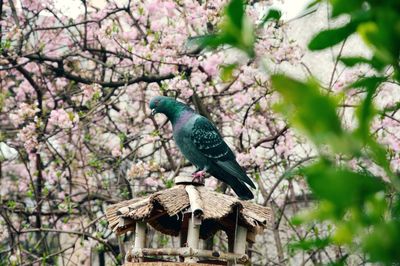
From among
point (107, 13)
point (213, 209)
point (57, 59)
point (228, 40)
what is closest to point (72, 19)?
point (107, 13)

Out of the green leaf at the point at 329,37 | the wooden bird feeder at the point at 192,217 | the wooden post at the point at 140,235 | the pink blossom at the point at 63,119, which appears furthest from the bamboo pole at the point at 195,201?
the pink blossom at the point at 63,119

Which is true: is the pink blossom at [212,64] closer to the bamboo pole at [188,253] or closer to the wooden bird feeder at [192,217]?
the wooden bird feeder at [192,217]

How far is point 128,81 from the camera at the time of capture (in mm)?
5254

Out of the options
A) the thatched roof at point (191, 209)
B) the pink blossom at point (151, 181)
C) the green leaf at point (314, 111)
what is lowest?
the green leaf at point (314, 111)

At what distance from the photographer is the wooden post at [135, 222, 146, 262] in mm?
2951

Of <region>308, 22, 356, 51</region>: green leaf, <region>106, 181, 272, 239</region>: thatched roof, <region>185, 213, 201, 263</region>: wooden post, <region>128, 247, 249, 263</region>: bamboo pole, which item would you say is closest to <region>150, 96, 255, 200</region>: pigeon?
<region>106, 181, 272, 239</region>: thatched roof

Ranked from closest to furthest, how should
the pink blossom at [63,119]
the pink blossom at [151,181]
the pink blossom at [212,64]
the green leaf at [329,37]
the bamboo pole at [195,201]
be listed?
the green leaf at [329,37]
the bamboo pole at [195,201]
the pink blossom at [63,119]
the pink blossom at [212,64]
the pink blossom at [151,181]

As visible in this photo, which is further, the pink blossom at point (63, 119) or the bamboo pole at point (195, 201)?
the pink blossom at point (63, 119)

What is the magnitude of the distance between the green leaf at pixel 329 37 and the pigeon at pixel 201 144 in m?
2.82

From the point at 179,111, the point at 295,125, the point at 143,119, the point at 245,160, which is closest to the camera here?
the point at 295,125

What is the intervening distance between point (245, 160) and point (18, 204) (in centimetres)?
263

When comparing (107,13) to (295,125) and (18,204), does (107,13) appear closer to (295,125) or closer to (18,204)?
(18,204)

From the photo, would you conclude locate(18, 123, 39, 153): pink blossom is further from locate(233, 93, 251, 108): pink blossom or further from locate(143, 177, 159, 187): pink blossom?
locate(233, 93, 251, 108): pink blossom

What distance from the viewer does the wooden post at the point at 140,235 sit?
295cm
